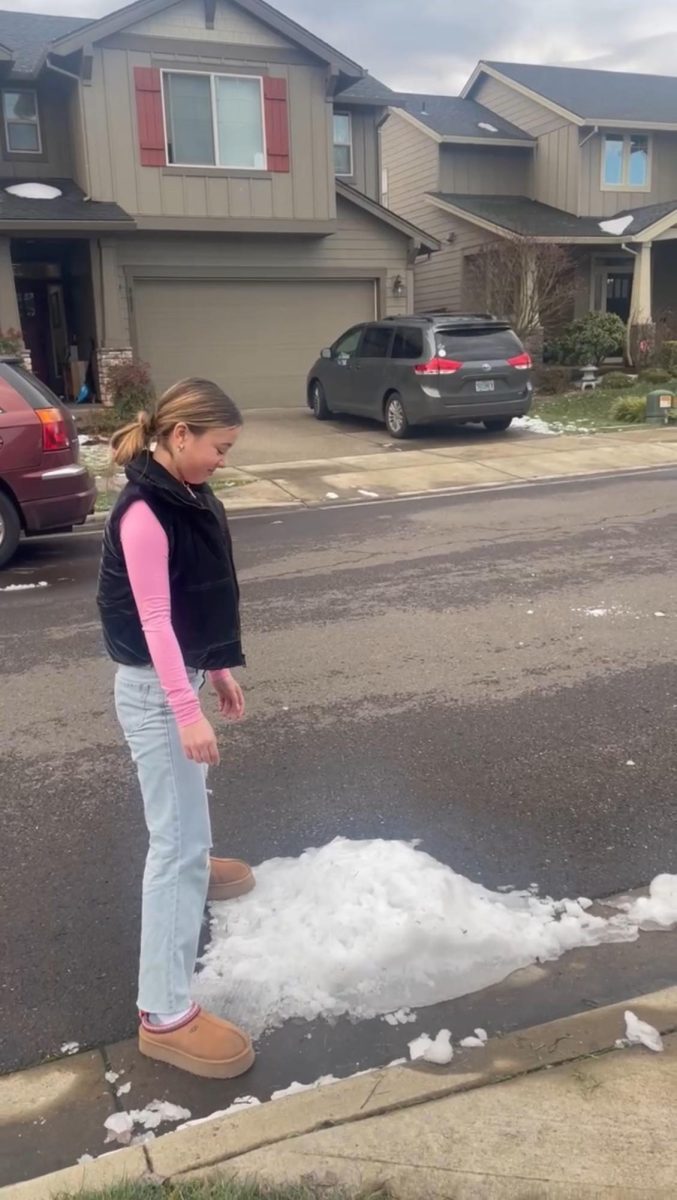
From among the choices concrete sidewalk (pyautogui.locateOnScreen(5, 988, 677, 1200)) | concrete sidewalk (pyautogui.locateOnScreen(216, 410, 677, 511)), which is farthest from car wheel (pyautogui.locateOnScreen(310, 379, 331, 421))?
concrete sidewalk (pyautogui.locateOnScreen(5, 988, 677, 1200))

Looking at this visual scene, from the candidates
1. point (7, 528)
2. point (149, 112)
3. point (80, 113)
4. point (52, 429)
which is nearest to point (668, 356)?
point (149, 112)

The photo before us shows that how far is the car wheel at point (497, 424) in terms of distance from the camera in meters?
15.7

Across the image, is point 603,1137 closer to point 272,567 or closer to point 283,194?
point 272,567

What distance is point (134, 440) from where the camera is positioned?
97.8 inches

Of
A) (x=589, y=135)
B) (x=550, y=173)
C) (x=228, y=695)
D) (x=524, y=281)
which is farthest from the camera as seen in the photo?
(x=550, y=173)

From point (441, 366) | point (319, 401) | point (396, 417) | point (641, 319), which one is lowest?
point (396, 417)

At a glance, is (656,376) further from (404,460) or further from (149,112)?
(149,112)

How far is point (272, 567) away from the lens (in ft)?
26.7

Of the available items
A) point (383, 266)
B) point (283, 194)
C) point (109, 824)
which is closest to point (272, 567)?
point (109, 824)

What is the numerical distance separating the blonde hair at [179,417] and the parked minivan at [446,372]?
488 inches

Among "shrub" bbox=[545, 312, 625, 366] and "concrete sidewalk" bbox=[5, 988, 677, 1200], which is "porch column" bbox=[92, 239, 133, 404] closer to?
"shrub" bbox=[545, 312, 625, 366]

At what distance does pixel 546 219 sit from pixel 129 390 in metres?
12.3

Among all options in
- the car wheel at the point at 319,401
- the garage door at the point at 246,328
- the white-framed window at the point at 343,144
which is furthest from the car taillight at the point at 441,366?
the white-framed window at the point at 343,144

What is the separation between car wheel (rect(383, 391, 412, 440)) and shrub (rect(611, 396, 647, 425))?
13.0 feet
